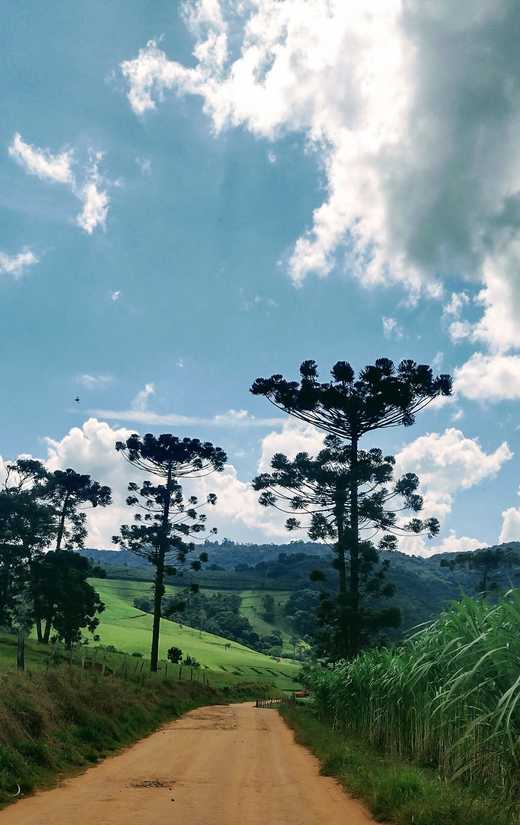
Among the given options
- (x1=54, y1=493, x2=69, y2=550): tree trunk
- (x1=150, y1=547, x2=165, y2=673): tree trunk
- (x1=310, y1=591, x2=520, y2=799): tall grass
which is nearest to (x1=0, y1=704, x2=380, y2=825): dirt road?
(x1=310, y1=591, x2=520, y2=799): tall grass

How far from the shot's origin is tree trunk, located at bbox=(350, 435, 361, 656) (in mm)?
33469

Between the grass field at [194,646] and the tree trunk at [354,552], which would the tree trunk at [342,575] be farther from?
the grass field at [194,646]

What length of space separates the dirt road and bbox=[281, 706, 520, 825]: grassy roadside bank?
0.32 m

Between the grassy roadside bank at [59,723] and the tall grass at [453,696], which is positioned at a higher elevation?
the tall grass at [453,696]

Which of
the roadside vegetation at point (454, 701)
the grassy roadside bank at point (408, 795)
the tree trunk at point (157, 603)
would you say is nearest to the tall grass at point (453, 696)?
the roadside vegetation at point (454, 701)

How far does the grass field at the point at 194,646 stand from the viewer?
88875mm

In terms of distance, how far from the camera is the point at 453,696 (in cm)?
1002

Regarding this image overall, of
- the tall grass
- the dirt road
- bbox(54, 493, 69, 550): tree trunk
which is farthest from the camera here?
bbox(54, 493, 69, 550): tree trunk

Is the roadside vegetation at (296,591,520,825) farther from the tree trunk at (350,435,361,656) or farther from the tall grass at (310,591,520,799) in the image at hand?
the tree trunk at (350,435,361,656)

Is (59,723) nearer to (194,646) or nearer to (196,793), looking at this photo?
(196,793)

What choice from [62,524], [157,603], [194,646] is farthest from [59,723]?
[194,646]

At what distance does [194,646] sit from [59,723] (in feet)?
310

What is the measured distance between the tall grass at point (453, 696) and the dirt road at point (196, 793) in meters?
2.04

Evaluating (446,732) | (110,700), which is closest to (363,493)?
(110,700)
